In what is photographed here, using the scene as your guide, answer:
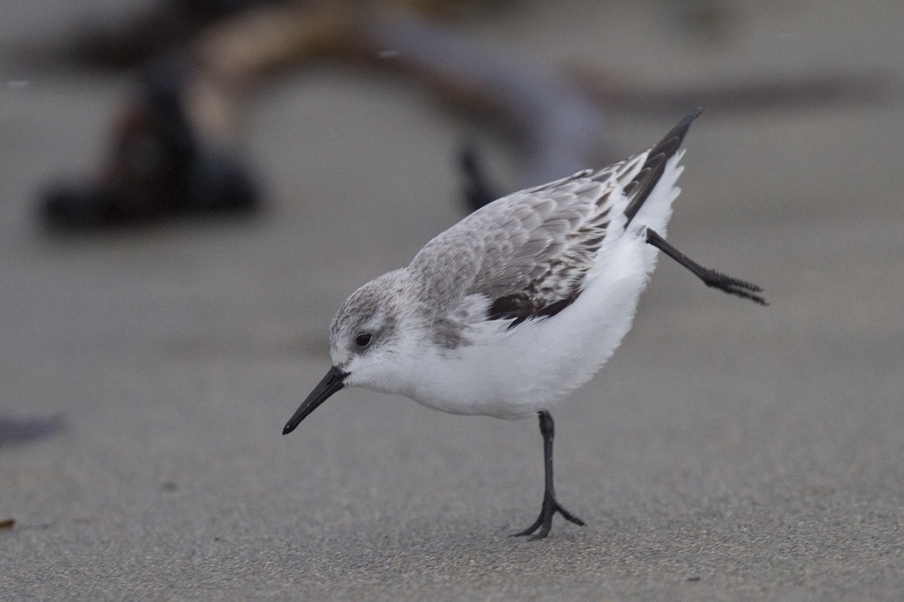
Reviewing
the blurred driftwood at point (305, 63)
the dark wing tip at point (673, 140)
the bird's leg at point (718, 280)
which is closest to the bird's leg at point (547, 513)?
the bird's leg at point (718, 280)

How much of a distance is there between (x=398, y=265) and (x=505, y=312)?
3133 millimetres

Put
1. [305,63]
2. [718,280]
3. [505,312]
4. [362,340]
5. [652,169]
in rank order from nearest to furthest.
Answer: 1. [505,312]
2. [362,340]
3. [652,169]
4. [718,280]
5. [305,63]

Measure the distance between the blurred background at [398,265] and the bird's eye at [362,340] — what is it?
0.55 meters

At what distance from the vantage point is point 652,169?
12.2 feet

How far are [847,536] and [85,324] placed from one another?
13.1 ft

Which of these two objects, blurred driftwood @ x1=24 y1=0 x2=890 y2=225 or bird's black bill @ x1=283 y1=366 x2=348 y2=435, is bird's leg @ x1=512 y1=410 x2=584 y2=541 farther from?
blurred driftwood @ x1=24 y1=0 x2=890 y2=225

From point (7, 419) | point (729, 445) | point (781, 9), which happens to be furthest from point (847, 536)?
point (781, 9)

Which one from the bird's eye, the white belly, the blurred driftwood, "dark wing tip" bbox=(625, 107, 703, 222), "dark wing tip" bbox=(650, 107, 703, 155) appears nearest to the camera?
the white belly

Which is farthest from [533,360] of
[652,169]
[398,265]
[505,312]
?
[398,265]

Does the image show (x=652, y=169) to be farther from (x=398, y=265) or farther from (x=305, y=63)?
(x=305, y=63)

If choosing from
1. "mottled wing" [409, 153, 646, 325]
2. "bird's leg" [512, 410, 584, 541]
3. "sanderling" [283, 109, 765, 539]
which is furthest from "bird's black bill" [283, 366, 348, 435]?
"bird's leg" [512, 410, 584, 541]

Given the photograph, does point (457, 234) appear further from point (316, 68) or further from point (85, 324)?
point (316, 68)

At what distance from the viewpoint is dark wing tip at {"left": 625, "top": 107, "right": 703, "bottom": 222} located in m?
3.65

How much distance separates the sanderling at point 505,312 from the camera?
333 centimetres
